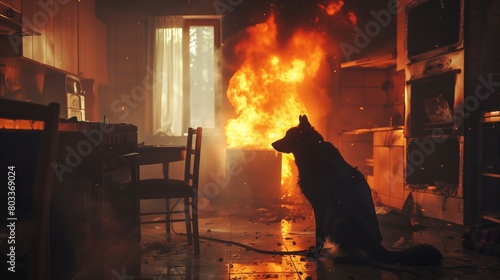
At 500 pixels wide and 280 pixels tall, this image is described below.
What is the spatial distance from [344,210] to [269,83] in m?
4.76

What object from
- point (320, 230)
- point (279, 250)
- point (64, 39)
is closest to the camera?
point (320, 230)

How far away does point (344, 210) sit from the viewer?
3.19 metres

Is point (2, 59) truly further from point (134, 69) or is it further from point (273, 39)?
point (273, 39)

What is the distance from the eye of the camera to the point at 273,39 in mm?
7797

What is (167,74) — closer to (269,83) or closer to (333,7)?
(269,83)

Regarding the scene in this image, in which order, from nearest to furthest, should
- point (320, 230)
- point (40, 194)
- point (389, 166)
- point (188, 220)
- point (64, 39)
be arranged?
point (40, 194) < point (320, 230) < point (188, 220) < point (64, 39) < point (389, 166)

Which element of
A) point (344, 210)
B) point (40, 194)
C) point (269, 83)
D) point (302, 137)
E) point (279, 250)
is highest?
point (269, 83)

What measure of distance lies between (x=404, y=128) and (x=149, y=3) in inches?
194

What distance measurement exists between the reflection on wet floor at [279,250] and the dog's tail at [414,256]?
57 mm

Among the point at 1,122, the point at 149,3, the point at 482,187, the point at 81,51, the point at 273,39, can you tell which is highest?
the point at 149,3

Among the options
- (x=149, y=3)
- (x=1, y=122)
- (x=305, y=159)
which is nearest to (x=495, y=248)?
(x=305, y=159)

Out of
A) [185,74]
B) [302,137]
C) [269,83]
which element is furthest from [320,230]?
[185,74]

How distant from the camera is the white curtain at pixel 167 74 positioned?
24.8 ft

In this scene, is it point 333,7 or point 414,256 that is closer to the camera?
point 414,256
